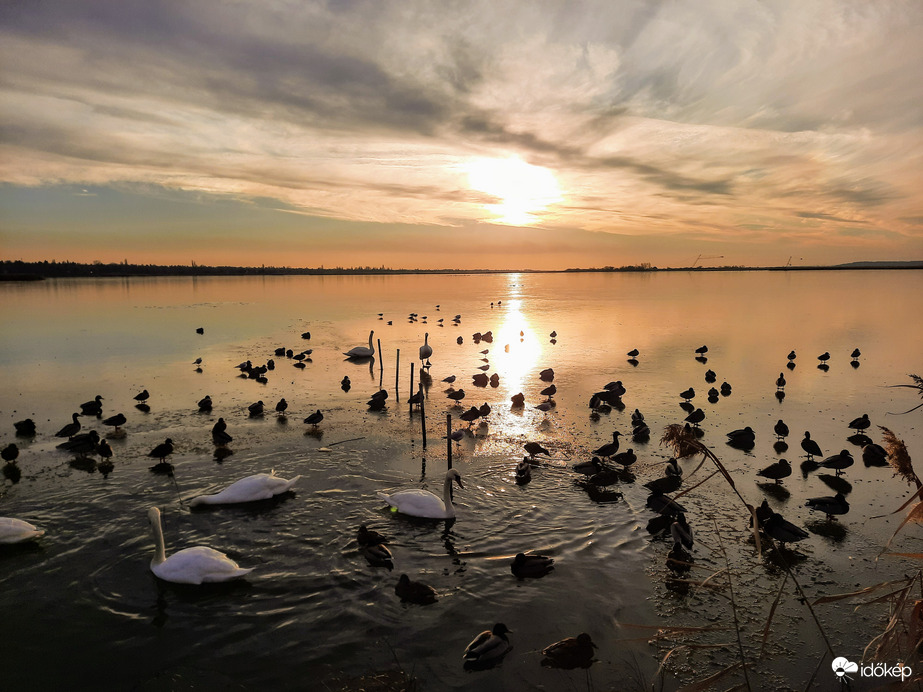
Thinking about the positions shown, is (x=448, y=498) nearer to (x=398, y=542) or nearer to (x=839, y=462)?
(x=398, y=542)

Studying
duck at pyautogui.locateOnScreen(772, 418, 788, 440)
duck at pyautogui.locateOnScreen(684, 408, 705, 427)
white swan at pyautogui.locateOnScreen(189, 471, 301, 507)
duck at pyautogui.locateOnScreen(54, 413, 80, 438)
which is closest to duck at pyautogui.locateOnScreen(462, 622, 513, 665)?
white swan at pyautogui.locateOnScreen(189, 471, 301, 507)

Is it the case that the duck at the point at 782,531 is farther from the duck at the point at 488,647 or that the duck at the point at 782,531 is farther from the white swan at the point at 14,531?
the white swan at the point at 14,531

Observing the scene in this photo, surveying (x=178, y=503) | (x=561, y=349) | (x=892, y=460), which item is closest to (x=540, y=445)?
(x=178, y=503)

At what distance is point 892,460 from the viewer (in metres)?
3.12

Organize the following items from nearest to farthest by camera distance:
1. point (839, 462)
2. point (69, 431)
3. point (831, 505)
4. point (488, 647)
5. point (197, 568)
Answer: point (488, 647) → point (197, 568) → point (831, 505) → point (839, 462) → point (69, 431)

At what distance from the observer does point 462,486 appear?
11258mm

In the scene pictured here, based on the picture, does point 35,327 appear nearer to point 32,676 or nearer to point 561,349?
point 561,349

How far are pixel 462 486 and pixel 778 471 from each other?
768cm

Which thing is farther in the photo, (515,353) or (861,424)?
(515,353)

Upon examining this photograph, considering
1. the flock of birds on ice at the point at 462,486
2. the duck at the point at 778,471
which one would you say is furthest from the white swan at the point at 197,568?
the duck at the point at 778,471

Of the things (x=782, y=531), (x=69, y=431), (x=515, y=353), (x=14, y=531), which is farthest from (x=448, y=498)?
(x=515, y=353)

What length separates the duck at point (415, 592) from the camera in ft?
26.5

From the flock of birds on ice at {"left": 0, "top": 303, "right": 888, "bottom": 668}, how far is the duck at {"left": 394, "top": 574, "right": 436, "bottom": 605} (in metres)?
0.02

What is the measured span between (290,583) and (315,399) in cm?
1261
